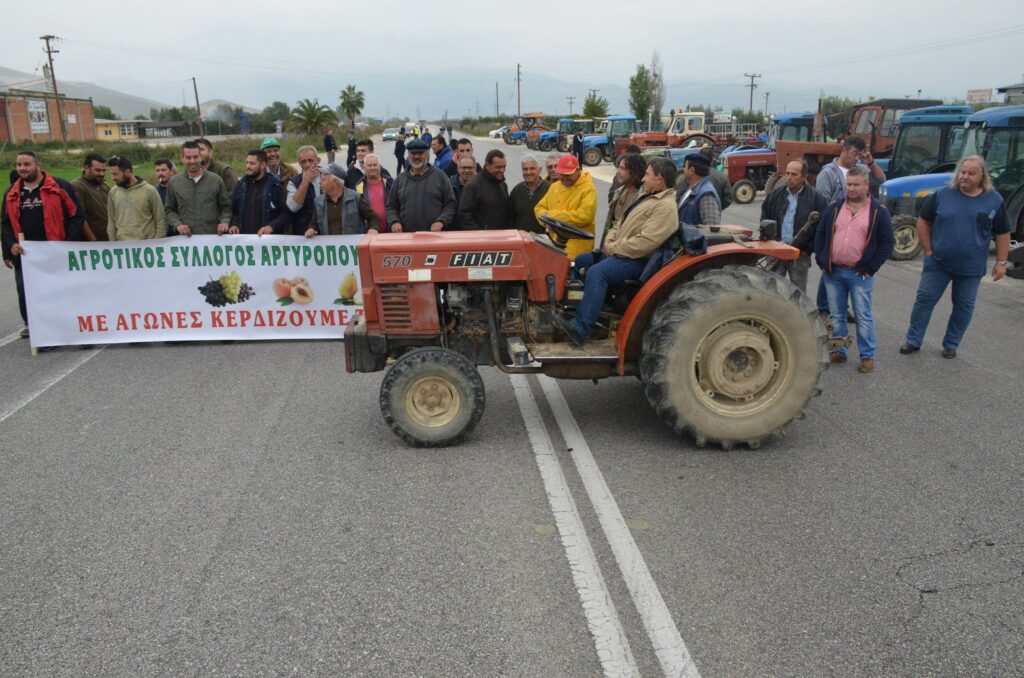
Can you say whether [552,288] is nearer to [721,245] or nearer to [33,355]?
[721,245]

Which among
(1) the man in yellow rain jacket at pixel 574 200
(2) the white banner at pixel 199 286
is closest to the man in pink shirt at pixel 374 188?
(2) the white banner at pixel 199 286

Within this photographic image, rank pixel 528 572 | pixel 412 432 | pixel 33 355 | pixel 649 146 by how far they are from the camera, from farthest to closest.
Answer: pixel 649 146 → pixel 33 355 → pixel 412 432 → pixel 528 572

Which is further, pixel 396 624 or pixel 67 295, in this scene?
pixel 67 295

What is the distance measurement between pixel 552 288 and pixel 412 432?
1346 mm

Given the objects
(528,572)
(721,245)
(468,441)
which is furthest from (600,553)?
(721,245)

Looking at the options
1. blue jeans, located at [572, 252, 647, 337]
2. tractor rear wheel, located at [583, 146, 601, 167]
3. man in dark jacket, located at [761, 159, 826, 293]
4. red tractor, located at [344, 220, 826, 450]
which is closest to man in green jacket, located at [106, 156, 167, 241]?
red tractor, located at [344, 220, 826, 450]

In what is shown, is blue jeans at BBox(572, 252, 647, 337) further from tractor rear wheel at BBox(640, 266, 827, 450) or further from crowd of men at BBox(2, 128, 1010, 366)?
tractor rear wheel at BBox(640, 266, 827, 450)

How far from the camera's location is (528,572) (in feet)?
12.2

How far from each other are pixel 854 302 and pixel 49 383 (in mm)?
7050

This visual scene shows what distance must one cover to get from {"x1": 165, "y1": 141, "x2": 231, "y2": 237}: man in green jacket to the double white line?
4789 mm

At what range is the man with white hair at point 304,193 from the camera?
818 cm

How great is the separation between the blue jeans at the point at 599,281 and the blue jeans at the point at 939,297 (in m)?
3.49

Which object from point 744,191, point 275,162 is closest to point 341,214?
point 275,162

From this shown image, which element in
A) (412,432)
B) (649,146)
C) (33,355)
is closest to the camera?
(412,432)
